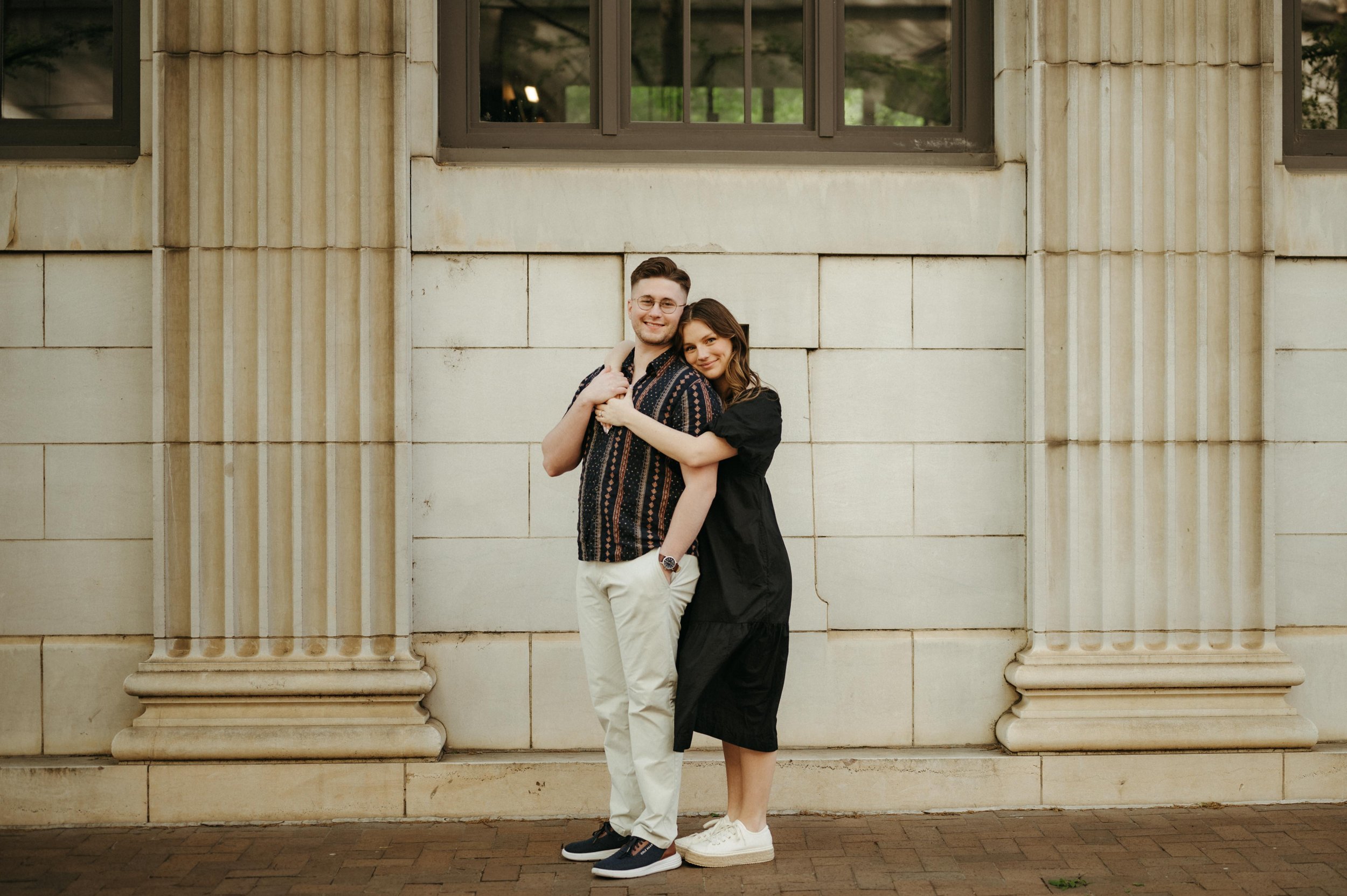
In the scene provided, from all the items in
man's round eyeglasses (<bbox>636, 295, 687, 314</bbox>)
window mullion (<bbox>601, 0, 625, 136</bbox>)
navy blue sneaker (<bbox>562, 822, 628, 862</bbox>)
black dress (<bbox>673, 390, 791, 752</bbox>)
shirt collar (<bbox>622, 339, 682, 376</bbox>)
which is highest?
window mullion (<bbox>601, 0, 625, 136</bbox>)

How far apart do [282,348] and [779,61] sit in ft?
9.04

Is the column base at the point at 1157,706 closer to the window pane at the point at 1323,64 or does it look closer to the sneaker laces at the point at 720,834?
the sneaker laces at the point at 720,834

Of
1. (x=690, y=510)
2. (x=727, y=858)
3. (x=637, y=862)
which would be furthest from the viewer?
(x=727, y=858)

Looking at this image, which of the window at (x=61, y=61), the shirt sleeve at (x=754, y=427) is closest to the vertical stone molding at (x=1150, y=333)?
the shirt sleeve at (x=754, y=427)

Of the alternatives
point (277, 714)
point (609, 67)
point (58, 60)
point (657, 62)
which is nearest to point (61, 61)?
point (58, 60)

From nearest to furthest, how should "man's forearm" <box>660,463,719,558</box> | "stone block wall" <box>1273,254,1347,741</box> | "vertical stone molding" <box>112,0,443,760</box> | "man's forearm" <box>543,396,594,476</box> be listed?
"man's forearm" <box>660,463,719,558</box>
"man's forearm" <box>543,396,594,476</box>
"vertical stone molding" <box>112,0,443,760</box>
"stone block wall" <box>1273,254,1347,741</box>

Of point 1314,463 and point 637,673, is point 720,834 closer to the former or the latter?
point 637,673

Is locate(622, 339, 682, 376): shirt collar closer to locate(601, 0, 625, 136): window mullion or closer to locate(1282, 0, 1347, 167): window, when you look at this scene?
locate(601, 0, 625, 136): window mullion

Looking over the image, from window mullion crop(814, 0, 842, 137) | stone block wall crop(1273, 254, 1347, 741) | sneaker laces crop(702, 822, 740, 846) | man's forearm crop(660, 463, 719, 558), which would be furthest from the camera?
window mullion crop(814, 0, 842, 137)

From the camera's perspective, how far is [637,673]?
4.22m

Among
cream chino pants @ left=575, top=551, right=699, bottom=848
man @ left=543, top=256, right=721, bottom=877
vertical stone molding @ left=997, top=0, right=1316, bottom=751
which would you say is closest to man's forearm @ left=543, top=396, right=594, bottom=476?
man @ left=543, top=256, right=721, bottom=877

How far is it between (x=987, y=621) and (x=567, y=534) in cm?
202

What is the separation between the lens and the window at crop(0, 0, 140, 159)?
5.55 m

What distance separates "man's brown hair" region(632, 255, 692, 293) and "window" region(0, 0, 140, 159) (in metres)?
3.02
